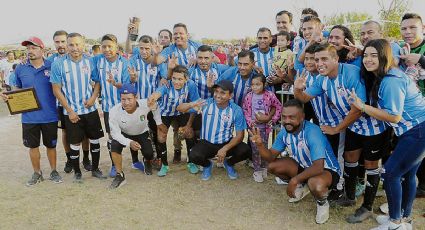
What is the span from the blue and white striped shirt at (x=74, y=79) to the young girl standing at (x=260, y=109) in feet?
7.96

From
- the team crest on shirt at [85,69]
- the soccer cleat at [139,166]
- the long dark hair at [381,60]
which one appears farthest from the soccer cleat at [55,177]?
the long dark hair at [381,60]

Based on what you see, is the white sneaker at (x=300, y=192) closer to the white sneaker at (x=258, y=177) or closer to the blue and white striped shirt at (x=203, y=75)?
the white sneaker at (x=258, y=177)

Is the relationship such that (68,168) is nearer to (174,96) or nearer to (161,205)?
(174,96)

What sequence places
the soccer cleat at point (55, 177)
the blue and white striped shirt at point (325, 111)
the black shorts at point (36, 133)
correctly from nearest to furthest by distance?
the blue and white striped shirt at point (325, 111) < the black shorts at point (36, 133) < the soccer cleat at point (55, 177)

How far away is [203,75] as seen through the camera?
20.1ft

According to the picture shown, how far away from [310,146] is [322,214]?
779 mm

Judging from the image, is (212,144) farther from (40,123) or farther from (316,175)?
(40,123)

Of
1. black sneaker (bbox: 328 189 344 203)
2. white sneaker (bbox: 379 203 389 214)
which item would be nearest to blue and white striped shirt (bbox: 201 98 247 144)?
black sneaker (bbox: 328 189 344 203)

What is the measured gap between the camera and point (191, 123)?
6.17 meters

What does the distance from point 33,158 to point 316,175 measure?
4196mm

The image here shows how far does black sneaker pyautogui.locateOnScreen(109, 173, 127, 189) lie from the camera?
5.54m

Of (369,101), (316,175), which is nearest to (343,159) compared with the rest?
(316,175)

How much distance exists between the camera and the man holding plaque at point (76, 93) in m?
5.55

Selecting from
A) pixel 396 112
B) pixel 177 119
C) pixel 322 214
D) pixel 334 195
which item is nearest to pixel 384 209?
pixel 334 195
